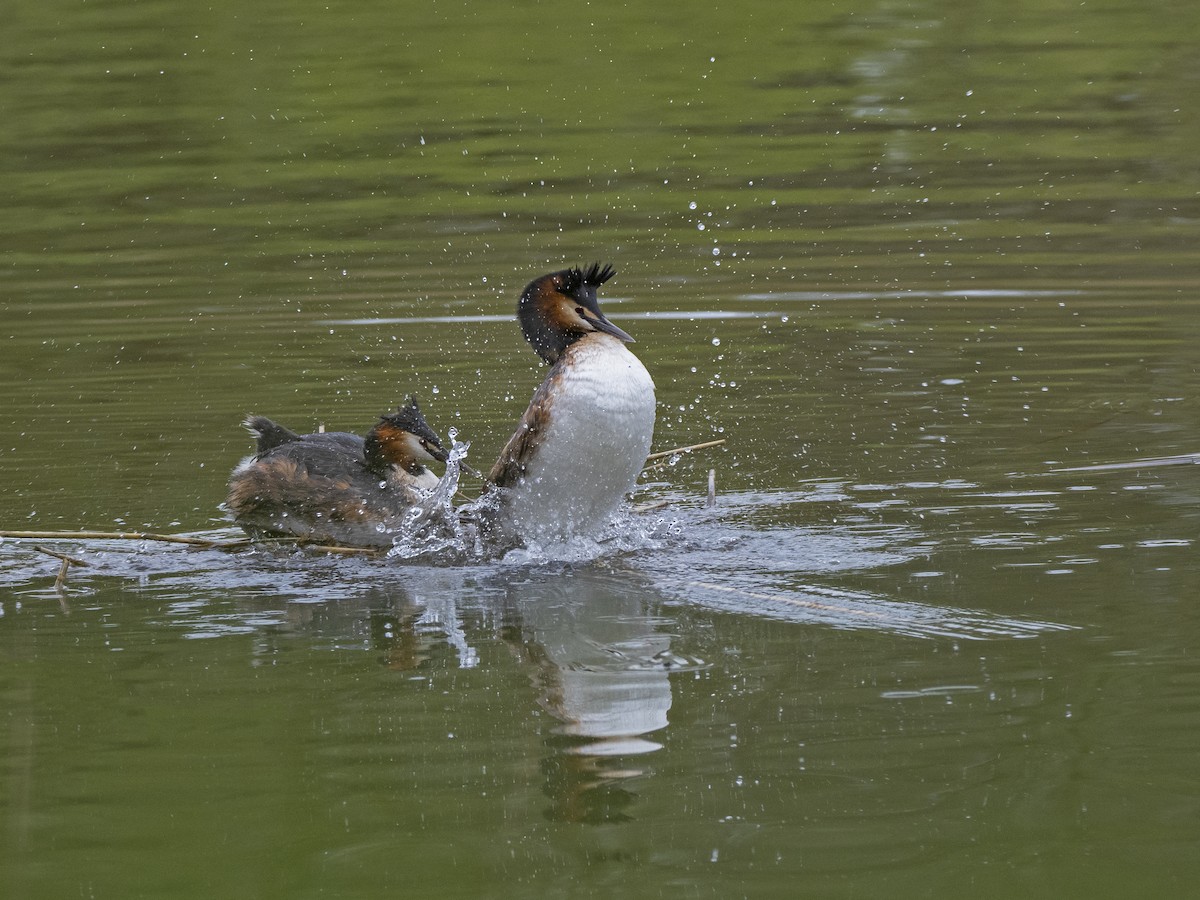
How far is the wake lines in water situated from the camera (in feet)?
19.5

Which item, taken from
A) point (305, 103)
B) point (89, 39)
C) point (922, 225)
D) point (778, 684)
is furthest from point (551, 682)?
point (89, 39)

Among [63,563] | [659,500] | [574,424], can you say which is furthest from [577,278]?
[63,563]

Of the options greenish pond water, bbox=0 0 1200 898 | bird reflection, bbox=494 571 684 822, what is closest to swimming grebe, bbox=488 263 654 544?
greenish pond water, bbox=0 0 1200 898

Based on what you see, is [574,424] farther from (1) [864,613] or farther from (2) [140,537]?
(2) [140,537]

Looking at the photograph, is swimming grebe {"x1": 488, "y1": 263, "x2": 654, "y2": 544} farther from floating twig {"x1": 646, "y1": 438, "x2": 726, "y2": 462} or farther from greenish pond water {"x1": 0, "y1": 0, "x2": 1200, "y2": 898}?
floating twig {"x1": 646, "y1": 438, "x2": 726, "y2": 462}

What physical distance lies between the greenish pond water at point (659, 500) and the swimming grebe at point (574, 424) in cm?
24

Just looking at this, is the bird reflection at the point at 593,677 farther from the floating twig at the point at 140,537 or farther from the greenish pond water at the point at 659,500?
the floating twig at the point at 140,537

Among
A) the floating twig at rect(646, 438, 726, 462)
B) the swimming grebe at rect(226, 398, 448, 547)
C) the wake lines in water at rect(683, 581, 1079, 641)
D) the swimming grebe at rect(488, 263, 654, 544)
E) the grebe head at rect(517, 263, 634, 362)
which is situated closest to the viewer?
the wake lines in water at rect(683, 581, 1079, 641)

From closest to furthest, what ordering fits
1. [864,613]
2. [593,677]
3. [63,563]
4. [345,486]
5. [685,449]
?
1. [593,677]
2. [864,613]
3. [63,563]
4. [345,486]
5. [685,449]

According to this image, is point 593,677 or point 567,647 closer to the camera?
point 593,677

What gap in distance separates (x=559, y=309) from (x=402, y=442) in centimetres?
92

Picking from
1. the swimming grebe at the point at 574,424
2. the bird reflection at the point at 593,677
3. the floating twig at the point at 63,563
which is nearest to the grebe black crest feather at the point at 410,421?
the swimming grebe at the point at 574,424

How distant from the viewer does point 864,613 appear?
6.19 metres

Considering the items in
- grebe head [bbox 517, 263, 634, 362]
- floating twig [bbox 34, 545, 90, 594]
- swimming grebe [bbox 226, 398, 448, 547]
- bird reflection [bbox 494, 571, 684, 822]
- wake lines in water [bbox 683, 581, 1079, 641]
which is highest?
grebe head [bbox 517, 263, 634, 362]
